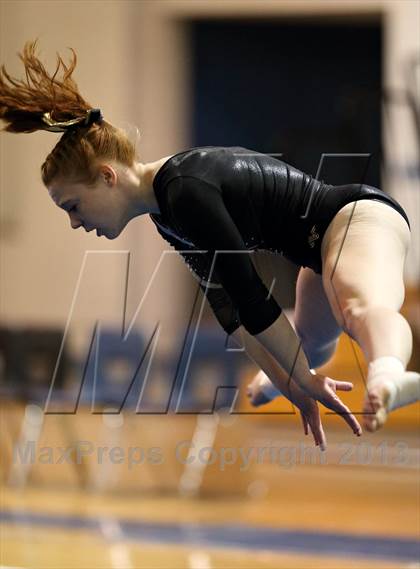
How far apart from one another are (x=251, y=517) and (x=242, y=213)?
2.37 metres

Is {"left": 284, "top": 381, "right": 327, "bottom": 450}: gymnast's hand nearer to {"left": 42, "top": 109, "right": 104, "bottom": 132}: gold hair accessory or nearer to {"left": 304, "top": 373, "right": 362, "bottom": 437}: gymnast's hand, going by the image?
{"left": 304, "top": 373, "right": 362, "bottom": 437}: gymnast's hand

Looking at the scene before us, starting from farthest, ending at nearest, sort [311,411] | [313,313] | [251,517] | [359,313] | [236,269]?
1. [251,517]
2. [313,313]
3. [311,411]
4. [236,269]
5. [359,313]

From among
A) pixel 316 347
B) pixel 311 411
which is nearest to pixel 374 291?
pixel 311 411

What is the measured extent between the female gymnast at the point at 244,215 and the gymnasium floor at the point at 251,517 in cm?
104

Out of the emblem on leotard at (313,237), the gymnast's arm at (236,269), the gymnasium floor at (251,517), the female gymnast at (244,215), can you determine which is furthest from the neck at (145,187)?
the gymnasium floor at (251,517)

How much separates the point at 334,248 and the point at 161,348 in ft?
8.90

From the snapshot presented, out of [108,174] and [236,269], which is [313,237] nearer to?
[236,269]

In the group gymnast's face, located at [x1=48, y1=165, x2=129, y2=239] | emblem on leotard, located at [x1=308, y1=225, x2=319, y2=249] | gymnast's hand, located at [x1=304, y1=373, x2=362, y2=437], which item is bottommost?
gymnast's hand, located at [x1=304, y1=373, x2=362, y2=437]

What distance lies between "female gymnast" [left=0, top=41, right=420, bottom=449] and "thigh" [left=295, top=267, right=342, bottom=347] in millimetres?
90

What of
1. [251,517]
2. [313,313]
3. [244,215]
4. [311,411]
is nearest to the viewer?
[244,215]

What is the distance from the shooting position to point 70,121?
7.63 feet

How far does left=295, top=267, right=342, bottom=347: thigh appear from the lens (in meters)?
2.57

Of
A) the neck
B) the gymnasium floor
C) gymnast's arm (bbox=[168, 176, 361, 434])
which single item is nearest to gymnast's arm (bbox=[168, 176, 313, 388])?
gymnast's arm (bbox=[168, 176, 361, 434])

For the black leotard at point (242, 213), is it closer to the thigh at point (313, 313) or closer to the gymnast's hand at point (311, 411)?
the thigh at point (313, 313)
